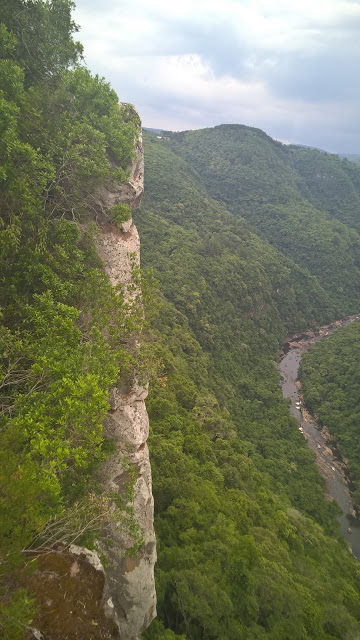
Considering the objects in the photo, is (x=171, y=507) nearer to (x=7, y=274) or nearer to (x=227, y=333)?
(x=7, y=274)

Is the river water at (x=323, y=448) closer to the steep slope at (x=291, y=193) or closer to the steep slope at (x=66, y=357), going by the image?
the steep slope at (x=291, y=193)

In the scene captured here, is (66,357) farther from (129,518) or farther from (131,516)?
(129,518)

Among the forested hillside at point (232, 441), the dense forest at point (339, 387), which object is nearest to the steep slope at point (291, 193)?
the forested hillside at point (232, 441)

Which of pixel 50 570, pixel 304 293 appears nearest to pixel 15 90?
pixel 50 570

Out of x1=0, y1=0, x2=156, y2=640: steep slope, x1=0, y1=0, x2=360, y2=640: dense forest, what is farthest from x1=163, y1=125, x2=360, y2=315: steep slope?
x1=0, y1=0, x2=156, y2=640: steep slope

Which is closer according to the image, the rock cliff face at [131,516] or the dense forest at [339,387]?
the rock cliff face at [131,516]

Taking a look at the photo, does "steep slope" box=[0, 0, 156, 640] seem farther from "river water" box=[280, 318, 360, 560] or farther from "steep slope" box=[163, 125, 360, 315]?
"steep slope" box=[163, 125, 360, 315]
